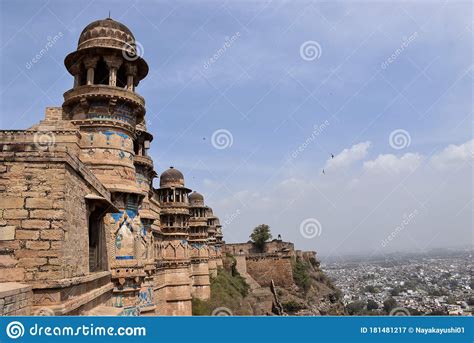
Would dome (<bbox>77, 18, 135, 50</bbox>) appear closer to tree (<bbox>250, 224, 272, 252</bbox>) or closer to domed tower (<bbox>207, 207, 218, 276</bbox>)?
domed tower (<bbox>207, 207, 218, 276</bbox>)

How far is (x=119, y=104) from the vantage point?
39.0 ft

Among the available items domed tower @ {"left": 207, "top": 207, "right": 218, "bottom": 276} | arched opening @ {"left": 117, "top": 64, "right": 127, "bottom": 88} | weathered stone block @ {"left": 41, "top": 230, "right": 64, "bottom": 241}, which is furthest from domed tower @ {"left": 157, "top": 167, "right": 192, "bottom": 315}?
weathered stone block @ {"left": 41, "top": 230, "right": 64, "bottom": 241}

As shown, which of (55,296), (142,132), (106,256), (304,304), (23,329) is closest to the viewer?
(23,329)

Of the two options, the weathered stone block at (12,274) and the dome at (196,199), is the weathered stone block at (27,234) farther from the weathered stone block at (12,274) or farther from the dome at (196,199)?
the dome at (196,199)

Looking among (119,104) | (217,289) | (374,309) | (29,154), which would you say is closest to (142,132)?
(119,104)

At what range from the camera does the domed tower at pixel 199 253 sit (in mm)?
27859

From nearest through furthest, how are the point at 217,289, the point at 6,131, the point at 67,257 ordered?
the point at 67,257 < the point at 6,131 < the point at 217,289

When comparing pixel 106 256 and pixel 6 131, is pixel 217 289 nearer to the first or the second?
pixel 106 256

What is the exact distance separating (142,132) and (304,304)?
100ft

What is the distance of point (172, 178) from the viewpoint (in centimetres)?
2461

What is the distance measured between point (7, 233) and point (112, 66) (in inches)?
307

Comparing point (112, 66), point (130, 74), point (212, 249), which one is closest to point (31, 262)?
point (112, 66)

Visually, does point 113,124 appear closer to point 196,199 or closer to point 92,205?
point 92,205

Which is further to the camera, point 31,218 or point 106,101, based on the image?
point 106,101
